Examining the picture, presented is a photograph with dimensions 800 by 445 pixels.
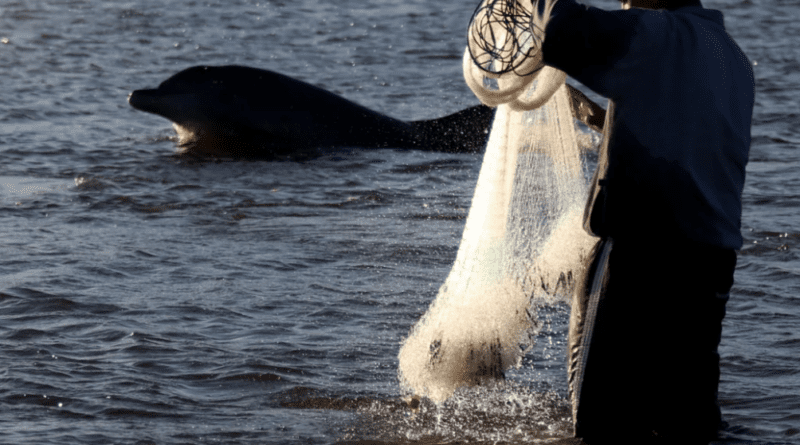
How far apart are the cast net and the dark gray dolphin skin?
6.33m

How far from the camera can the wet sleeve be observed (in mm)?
3803

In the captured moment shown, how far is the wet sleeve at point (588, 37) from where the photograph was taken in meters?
3.80

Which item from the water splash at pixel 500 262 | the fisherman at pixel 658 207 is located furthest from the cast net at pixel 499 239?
the fisherman at pixel 658 207

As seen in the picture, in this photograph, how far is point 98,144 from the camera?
11.3 metres

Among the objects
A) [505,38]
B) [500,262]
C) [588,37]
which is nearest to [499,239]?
[500,262]

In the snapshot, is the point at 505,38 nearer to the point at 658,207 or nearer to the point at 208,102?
the point at 658,207

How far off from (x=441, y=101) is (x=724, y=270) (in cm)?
1014

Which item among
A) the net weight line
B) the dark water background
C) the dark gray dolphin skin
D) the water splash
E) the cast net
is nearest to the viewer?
the net weight line

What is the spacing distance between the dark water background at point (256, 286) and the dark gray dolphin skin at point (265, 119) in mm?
327

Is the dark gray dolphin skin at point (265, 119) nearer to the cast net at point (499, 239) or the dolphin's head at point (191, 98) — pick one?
the dolphin's head at point (191, 98)

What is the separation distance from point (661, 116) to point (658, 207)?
314 mm

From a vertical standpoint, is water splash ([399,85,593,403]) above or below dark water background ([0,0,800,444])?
above

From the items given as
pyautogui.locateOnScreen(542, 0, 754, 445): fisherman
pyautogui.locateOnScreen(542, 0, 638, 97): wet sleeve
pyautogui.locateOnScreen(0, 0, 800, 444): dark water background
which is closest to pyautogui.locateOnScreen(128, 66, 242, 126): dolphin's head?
pyautogui.locateOnScreen(0, 0, 800, 444): dark water background

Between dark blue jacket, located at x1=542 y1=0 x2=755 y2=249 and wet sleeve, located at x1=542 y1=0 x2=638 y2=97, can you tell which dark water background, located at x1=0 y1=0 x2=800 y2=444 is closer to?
dark blue jacket, located at x1=542 y1=0 x2=755 y2=249
